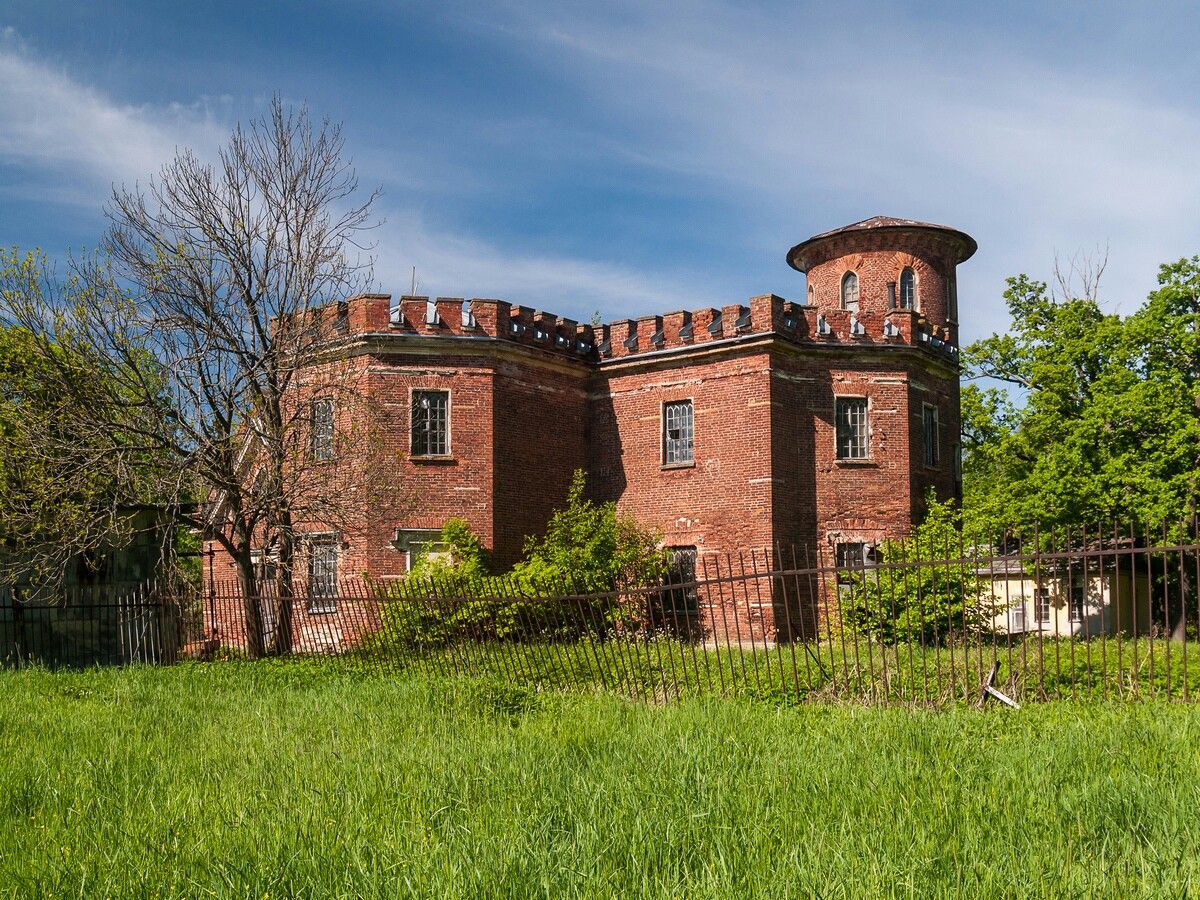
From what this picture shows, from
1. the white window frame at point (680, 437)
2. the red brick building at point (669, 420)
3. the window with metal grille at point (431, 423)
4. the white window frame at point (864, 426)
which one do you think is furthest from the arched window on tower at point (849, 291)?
the window with metal grille at point (431, 423)

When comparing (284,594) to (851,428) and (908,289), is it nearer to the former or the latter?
(851,428)

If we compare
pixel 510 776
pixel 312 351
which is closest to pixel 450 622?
pixel 312 351

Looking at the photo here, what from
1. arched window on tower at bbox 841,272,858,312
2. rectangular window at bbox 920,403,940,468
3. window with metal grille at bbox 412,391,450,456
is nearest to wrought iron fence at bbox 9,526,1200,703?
rectangular window at bbox 920,403,940,468

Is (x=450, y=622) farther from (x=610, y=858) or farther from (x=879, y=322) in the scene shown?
(x=879, y=322)

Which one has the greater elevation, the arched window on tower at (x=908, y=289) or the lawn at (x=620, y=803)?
the arched window on tower at (x=908, y=289)

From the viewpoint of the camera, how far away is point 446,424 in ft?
77.0

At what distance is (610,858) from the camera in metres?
4.57

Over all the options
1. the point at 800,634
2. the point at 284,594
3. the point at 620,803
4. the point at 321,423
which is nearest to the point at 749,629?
the point at 800,634

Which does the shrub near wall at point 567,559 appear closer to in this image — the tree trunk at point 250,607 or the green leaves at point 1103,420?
the tree trunk at point 250,607

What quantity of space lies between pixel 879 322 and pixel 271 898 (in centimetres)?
2289

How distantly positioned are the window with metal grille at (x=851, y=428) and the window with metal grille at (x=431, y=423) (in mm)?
8926

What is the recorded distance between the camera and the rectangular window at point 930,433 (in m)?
26.0

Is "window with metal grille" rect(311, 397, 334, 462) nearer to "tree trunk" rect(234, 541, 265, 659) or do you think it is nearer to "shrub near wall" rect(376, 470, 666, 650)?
"tree trunk" rect(234, 541, 265, 659)

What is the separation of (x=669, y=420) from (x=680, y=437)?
53cm
